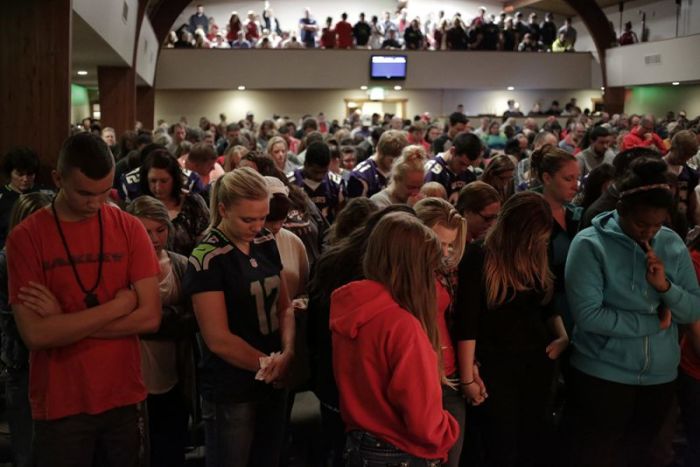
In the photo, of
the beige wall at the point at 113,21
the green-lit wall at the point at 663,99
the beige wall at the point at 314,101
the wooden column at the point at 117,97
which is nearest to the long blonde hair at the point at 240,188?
the beige wall at the point at 113,21

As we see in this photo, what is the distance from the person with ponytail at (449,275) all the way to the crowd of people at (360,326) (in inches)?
0.4

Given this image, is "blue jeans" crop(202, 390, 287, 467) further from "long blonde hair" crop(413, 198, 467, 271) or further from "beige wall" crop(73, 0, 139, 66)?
"beige wall" crop(73, 0, 139, 66)

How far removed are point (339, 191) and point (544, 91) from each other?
73.3 ft

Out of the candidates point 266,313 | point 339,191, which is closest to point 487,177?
point 339,191

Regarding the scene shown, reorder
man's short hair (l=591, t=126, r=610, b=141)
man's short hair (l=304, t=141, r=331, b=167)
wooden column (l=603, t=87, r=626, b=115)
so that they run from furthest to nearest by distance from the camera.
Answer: wooden column (l=603, t=87, r=626, b=115)
man's short hair (l=591, t=126, r=610, b=141)
man's short hair (l=304, t=141, r=331, b=167)

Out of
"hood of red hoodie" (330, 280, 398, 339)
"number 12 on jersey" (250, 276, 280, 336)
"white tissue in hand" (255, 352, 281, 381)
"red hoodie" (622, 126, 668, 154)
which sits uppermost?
"red hoodie" (622, 126, 668, 154)

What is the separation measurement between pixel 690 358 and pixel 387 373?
2104 mm

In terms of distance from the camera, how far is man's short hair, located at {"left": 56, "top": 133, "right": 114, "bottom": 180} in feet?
9.18

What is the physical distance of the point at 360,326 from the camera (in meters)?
2.57

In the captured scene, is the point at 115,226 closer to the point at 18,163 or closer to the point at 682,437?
the point at 18,163

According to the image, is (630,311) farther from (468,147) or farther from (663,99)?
(663,99)

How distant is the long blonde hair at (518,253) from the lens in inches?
140

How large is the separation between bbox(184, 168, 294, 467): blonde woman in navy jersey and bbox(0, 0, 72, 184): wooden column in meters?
3.54

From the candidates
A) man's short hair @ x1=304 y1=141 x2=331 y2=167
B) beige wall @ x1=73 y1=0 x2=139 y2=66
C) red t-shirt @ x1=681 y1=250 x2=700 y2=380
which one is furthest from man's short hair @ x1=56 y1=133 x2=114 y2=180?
beige wall @ x1=73 y1=0 x2=139 y2=66
